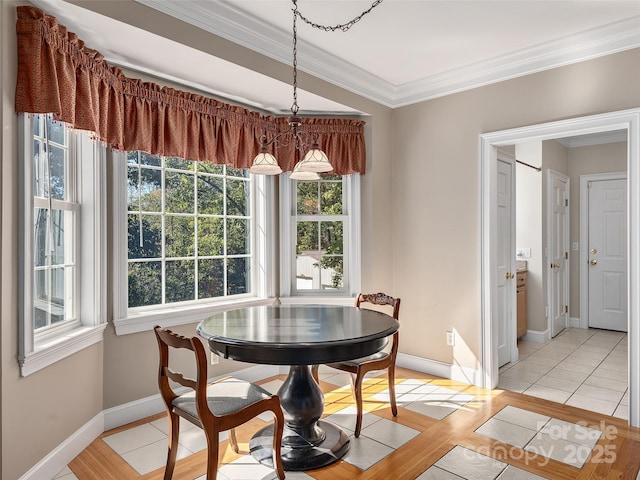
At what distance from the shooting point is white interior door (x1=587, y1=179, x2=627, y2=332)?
5.56m

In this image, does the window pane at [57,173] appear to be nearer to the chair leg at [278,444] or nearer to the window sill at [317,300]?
the chair leg at [278,444]

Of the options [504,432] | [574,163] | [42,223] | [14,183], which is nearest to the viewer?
[14,183]

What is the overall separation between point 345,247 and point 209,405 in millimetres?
2317

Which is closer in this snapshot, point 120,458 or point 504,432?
point 120,458

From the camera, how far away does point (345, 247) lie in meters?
4.12

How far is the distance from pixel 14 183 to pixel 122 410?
168 centimetres

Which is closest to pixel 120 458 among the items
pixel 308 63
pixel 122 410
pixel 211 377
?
pixel 122 410

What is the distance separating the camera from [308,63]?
131 inches

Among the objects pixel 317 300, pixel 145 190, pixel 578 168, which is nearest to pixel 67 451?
pixel 145 190

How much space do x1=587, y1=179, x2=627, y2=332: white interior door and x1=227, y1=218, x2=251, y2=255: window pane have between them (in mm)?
4835

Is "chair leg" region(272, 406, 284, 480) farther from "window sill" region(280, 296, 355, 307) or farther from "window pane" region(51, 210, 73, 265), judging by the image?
"window sill" region(280, 296, 355, 307)

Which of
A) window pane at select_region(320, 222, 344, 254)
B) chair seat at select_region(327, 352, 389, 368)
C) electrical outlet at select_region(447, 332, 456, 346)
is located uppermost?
window pane at select_region(320, 222, 344, 254)

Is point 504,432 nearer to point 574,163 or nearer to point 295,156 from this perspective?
point 295,156

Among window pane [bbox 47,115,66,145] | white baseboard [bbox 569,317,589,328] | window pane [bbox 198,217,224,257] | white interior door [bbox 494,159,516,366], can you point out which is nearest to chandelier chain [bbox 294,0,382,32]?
window pane [bbox 47,115,66,145]
